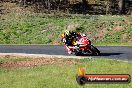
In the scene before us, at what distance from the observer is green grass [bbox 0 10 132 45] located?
138 ft

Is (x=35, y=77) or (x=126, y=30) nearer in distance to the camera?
(x=35, y=77)

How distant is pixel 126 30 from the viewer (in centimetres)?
4353

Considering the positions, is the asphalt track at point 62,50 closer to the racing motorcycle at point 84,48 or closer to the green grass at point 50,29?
the racing motorcycle at point 84,48

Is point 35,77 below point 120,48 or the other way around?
the other way around

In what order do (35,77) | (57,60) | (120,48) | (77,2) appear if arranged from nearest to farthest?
(35,77), (57,60), (120,48), (77,2)

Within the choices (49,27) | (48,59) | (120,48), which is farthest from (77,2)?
(48,59)

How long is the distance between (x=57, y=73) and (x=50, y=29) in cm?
2208

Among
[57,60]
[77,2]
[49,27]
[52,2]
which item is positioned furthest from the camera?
[77,2]

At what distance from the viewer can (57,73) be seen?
2320 centimetres

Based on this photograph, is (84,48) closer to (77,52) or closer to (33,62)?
(77,52)

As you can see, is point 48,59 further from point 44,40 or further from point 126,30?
point 126,30

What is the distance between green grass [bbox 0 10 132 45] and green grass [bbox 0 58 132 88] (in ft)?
47.2

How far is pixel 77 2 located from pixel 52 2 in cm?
596

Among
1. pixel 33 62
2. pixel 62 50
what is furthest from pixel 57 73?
pixel 62 50
